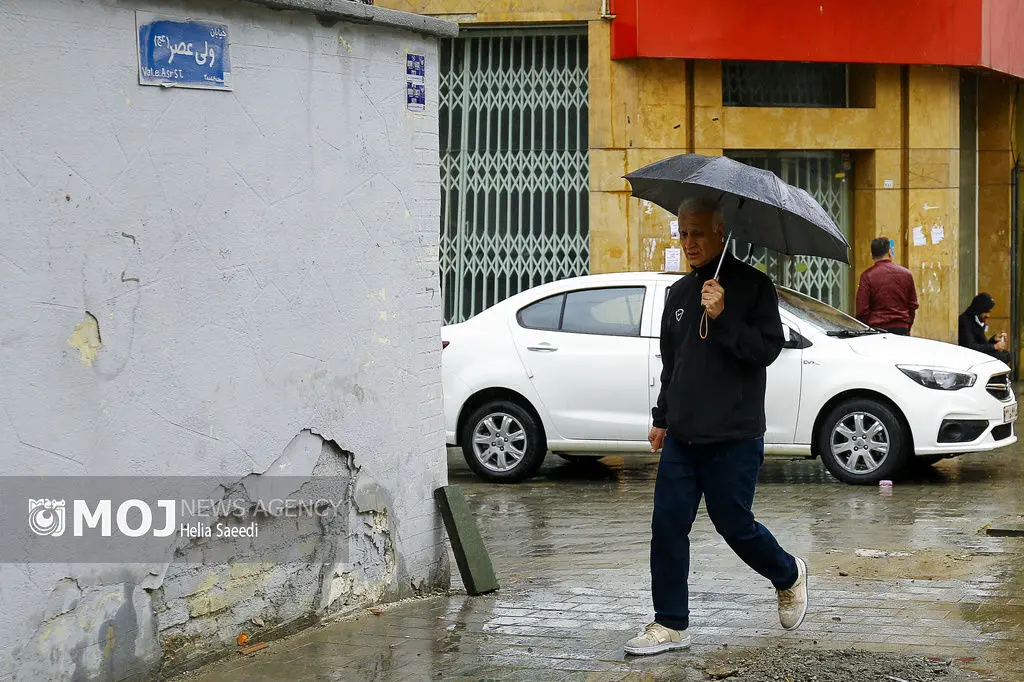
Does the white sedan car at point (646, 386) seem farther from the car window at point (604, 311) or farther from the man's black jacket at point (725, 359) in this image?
the man's black jacket at point (725, 359)

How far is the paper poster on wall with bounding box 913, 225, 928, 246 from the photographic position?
58.6 feet

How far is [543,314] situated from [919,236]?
7.61 m

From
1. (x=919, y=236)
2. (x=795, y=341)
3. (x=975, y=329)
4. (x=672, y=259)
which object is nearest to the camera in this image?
(x=795, y=341)

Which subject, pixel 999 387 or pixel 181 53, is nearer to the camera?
pixel 181 53

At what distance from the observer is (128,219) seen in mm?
5422

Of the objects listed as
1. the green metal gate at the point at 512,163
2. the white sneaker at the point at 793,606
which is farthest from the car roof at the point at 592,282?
the white sneaker at the point at 793,606

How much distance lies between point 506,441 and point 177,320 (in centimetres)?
649

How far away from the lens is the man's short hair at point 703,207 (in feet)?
20.2

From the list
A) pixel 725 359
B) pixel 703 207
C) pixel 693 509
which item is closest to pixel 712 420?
pixel 725 359

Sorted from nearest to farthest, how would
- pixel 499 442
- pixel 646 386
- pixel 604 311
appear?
pixel 646 386, pixel 604 311, pixel 499 442

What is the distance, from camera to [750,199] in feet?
19.6

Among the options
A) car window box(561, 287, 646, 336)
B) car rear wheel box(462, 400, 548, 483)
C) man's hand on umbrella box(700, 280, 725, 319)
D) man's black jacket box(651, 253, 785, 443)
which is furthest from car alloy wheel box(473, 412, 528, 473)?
man's hand on umbrella box(700, 280, 725, 319)

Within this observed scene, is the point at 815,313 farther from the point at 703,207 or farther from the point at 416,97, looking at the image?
the point at 703,207

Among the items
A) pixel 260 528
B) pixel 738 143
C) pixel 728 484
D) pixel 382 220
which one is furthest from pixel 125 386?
pixel 738 143
